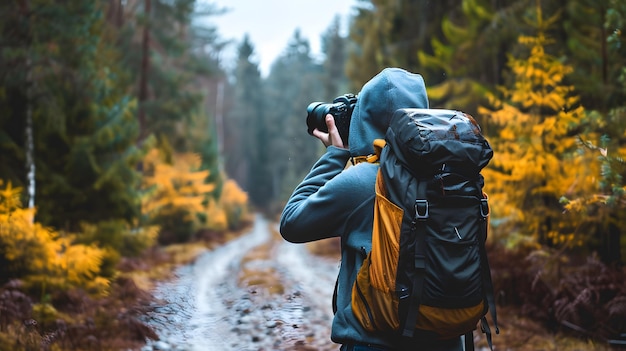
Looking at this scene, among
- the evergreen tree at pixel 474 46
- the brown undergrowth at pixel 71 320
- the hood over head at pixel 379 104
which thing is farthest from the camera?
the evergreen tree at pixel 474 46

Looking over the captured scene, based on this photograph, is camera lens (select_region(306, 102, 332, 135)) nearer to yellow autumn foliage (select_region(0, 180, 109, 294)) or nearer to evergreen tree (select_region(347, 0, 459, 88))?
yellow autumn foliage (select_region(0, 180, 109, 294))

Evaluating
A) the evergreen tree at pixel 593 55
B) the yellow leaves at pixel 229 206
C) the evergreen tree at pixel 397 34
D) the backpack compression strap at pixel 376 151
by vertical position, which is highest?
the evergreen tree at pixel 397 34

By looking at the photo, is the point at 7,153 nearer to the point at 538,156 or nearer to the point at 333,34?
the point at 538,156

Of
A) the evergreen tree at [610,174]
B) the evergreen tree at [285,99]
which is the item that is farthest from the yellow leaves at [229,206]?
the evergreen tree at [610,174]

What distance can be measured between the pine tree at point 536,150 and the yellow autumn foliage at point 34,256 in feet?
22.7

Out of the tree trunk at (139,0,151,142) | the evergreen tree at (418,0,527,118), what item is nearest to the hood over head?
the evergreen tree at (418,0,527,118)

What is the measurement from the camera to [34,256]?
23.9 ft

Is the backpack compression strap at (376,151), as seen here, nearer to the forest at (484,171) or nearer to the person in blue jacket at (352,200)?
the person in blue jacket at (352,200)

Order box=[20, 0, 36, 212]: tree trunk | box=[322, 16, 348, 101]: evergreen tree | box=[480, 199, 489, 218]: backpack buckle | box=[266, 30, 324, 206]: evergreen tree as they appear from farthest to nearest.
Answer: box=[266, 30, 324, 206]: evergreen tree < box=[322, 16, 348, 101]: evergreen tree < box=[20, 0, 36, 212]: tree trunk < box=[480, 199, 489, 218]: backpack buckle

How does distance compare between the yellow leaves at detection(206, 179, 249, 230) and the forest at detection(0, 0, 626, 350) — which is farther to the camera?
the yellow leaves at detection(206, 179, 249, 230)

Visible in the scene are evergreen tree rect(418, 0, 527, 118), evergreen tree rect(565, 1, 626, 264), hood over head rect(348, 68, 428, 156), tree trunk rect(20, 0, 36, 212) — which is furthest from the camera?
evergreen tree rect(418, 0, 527, 118)

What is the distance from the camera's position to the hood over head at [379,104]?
86.7 inches

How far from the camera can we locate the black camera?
236 cm

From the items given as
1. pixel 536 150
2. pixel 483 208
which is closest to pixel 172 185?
pixel 536 150
